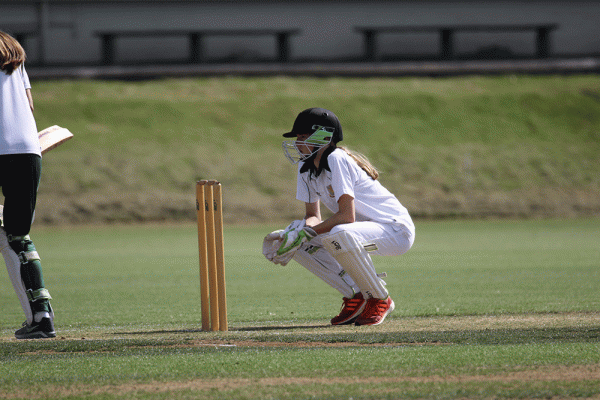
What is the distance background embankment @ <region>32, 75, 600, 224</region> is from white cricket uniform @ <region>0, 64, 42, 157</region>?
1924 centimetres

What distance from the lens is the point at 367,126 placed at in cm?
2961

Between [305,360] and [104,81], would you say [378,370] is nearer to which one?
[305,360]

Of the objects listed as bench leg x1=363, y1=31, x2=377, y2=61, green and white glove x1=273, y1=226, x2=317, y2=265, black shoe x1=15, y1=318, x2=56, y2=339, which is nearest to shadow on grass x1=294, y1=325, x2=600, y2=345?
green and white glove x1=273, y1=226, x2=317, y2=265

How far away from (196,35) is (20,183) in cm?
3063

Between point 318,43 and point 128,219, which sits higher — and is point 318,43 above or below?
above

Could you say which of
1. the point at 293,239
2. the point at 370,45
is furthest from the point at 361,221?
the point at 370,45

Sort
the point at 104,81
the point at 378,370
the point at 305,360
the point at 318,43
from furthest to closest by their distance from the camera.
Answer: the point at 318,43 < the point at 104,81 < the point at 305,360 < the point at 378,370

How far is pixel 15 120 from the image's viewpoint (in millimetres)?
4941

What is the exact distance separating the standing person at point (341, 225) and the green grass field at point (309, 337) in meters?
0.31

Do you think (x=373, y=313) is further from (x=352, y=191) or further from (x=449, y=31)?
(x=449, y=31)

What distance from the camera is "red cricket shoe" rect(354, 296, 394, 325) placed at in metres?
5.51

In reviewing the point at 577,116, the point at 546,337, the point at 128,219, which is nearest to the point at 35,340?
the point at 546,337

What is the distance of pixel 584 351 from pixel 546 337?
541 millimetres

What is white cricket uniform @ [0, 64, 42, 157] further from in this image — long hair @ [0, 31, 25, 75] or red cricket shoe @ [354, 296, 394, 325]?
red cricket shoe @ [354, 296, 394, 325]
